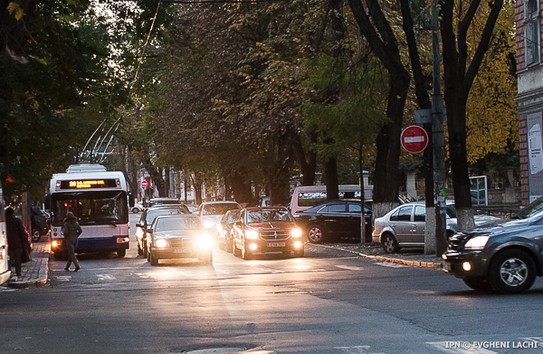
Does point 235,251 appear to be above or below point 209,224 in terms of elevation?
below

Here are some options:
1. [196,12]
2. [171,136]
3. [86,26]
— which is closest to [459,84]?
[86,26]

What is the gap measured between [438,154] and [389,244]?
203 inches

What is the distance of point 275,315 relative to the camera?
14469 millimetres

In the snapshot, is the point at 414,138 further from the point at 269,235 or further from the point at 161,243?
the point at 161,243

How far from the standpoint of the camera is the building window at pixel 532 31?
115 ft

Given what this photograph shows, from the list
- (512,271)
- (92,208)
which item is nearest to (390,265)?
(512,271)

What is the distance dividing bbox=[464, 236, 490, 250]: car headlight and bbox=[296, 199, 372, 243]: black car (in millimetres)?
21416

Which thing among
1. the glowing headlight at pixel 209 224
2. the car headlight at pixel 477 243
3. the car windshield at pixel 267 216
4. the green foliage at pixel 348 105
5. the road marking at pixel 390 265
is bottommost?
the road marking at pixel 390 265

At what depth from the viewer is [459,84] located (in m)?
26.1

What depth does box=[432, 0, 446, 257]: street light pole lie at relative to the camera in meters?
→ 26.0

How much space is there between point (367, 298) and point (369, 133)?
15879 millimetres

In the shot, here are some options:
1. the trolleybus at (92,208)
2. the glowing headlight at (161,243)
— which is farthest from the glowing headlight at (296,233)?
the trolleybus at (92,208)

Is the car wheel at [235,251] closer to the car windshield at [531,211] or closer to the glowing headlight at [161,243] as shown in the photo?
the glowing headlight at [161,243]

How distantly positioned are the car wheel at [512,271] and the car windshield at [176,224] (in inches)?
624
